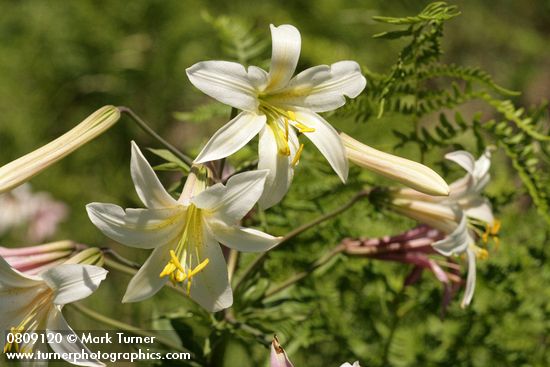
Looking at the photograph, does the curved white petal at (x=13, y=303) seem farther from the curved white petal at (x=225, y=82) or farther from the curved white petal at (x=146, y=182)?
the curved white petal at (x=225, y=82)

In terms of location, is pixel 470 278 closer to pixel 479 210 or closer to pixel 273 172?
pixel 479 210

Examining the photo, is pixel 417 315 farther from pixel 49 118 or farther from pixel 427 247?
pixel 49 118

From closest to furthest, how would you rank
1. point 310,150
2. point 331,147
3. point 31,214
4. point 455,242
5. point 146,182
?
point 146,182 < point 331,147 < point 455,242 < point 310,150 < point 31,214

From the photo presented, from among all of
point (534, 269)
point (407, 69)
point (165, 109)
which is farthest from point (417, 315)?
point (165, 109)

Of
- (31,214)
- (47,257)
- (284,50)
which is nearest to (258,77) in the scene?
(284,50)

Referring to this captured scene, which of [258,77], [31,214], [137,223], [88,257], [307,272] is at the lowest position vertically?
[31,214]

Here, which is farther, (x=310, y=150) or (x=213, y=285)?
(x=310, y=150)

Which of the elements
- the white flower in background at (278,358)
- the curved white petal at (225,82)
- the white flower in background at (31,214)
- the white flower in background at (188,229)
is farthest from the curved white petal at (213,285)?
the white flower in background at (31,214)
